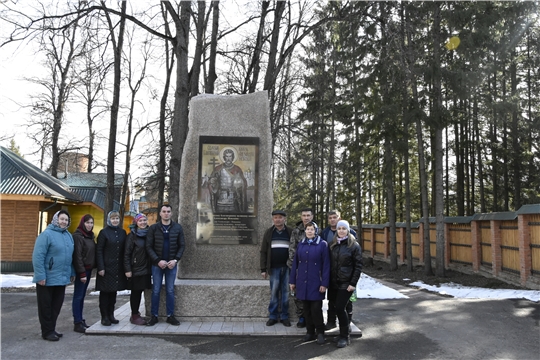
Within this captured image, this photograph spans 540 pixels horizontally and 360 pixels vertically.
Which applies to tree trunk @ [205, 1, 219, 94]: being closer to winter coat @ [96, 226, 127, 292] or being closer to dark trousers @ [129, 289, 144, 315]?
winter coat @ [96, 226, 127, 292]

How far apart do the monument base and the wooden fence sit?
816cm

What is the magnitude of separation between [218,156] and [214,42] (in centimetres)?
644

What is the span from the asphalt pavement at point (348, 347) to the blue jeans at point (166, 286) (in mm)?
474

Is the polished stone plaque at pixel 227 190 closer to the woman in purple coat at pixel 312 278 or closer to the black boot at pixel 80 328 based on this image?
the woman in purple coat at pixel 312 278

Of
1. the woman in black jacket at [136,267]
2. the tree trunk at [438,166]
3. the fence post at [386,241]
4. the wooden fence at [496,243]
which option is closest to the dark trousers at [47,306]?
the woman in black jacket at [136,267]

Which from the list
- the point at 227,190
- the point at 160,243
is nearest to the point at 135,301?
the point at 160,243

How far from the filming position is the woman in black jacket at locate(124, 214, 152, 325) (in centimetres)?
622

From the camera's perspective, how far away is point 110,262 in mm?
6250

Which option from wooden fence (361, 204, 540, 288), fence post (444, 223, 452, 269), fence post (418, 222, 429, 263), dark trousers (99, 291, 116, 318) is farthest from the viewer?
fence post (418, 222, 429, 263)

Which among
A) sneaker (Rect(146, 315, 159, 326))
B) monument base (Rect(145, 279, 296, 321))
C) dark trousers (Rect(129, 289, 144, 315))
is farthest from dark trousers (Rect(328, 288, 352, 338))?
dark trousers (Rect(129, 289, 144, 315))

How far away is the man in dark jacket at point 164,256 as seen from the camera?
6.26m

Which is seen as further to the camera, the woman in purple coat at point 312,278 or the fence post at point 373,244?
the fence post at point 373,244

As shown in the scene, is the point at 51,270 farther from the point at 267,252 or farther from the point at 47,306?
the point at 267,252

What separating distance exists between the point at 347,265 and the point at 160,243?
271 cm
